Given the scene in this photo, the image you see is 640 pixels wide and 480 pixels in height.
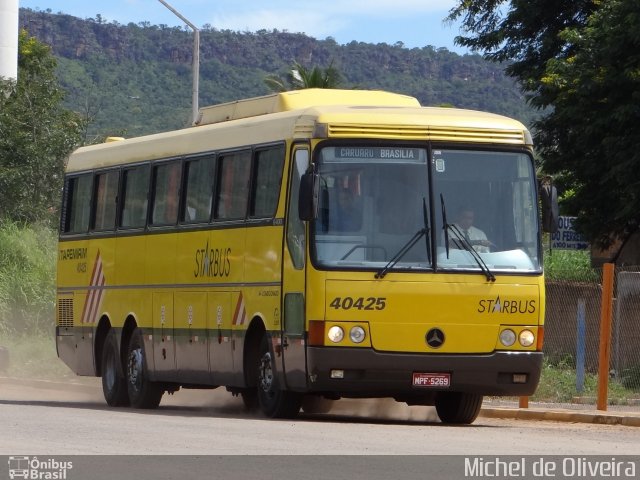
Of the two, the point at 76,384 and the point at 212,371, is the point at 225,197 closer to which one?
the point at 212,371

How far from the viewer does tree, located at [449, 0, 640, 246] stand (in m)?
31.0

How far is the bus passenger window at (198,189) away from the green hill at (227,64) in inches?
3531

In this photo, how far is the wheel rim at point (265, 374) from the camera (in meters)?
17.8

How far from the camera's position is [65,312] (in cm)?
2447

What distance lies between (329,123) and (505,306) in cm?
258

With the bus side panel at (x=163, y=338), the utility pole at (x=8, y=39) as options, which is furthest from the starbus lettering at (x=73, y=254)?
the utility pole at (x=8, y=39)

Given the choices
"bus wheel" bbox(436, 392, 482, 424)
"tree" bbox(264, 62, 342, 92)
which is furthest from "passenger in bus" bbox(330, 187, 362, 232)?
"tree" bbox(264, 62, 342, 92)

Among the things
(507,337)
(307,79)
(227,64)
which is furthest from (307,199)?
(227,64)

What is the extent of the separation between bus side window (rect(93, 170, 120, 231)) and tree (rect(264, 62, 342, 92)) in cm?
4871

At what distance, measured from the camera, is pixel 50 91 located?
47.4 m

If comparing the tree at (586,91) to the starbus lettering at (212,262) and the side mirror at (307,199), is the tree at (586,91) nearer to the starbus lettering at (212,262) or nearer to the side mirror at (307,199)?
the starbus lettering at (212,262)

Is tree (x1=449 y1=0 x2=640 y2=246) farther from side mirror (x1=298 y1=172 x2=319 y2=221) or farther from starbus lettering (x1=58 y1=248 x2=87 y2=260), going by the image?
side mirror (x1=298 y1=172 x2=319 y2=221)

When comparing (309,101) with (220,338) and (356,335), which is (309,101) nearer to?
(220,338)
